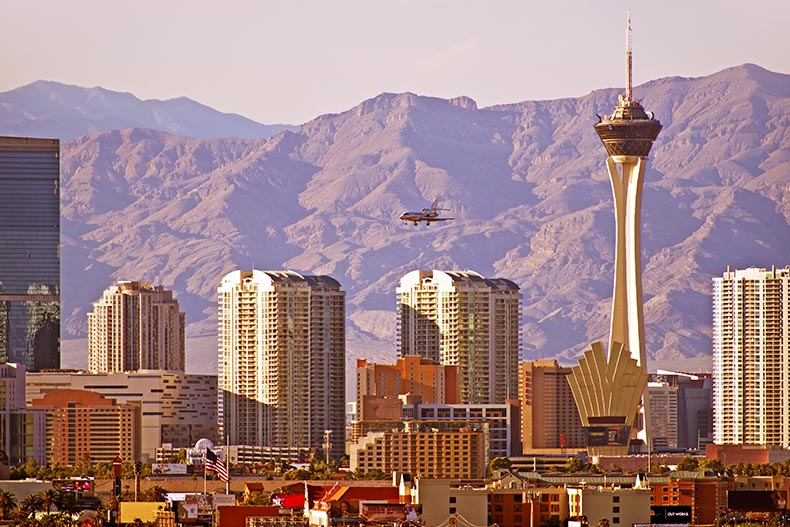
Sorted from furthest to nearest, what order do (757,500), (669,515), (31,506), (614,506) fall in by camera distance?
(757,500) < (31,506) < (669,515) < (614,506)

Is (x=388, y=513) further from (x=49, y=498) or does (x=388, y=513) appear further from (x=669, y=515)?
(x=49, y=498)

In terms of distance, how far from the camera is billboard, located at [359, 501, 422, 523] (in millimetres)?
140125

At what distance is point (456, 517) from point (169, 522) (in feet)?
58.5

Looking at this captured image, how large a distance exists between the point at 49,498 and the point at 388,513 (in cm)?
3662

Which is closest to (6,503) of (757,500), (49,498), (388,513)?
(49,498)

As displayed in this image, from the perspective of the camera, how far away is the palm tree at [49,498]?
16712cm

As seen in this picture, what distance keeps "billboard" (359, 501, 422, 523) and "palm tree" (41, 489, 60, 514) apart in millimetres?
30757

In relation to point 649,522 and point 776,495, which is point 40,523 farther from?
point 776,495

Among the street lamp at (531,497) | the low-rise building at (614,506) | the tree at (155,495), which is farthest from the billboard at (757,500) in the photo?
the tree at (155,495)

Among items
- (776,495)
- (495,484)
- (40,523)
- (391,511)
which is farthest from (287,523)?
(776,495)

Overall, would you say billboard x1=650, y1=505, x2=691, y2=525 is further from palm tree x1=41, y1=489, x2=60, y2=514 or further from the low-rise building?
palm tree x1=41, y1=489, x2=60, y2=514

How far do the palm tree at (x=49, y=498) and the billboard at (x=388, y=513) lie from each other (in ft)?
101

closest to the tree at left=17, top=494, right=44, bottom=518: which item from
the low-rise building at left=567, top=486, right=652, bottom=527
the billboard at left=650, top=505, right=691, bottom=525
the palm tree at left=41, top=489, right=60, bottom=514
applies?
the palm tree at left=41, top=489, right=60, bottom=514

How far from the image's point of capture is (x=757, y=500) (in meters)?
179
